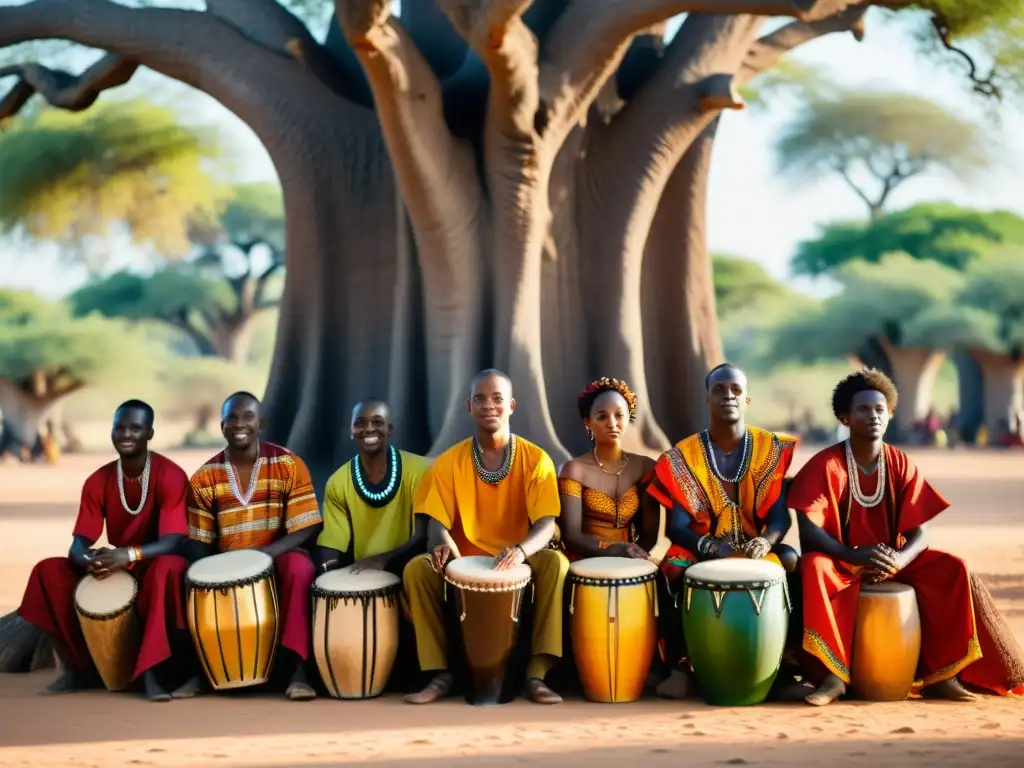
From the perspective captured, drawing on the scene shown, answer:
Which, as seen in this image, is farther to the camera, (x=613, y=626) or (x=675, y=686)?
(x=675, y=686)

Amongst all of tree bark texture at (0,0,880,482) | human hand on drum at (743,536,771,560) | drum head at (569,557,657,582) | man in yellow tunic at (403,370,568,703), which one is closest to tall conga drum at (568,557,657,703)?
drum head at (569,557,657,582)

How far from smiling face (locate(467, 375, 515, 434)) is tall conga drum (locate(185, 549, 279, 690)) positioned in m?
1.24

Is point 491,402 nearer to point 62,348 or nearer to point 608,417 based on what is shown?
point 608,417

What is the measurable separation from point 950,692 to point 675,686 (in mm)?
1291

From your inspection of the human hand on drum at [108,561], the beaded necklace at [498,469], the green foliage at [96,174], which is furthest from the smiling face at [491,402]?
the green foliage at [96,174]

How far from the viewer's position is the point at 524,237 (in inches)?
402

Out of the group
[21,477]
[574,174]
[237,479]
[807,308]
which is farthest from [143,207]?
[807,308]

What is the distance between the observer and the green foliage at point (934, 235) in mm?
42969

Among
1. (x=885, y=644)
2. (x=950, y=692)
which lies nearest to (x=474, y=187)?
(x=885, y=644)

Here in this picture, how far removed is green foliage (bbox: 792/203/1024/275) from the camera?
1692 inches

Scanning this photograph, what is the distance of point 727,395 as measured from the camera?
6.96 metres

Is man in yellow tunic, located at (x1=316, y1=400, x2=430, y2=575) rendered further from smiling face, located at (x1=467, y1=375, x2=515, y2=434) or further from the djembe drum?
the djembe drum

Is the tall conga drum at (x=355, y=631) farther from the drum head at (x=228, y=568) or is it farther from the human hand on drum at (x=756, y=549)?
the human hand on drum at (x=756, y=549)

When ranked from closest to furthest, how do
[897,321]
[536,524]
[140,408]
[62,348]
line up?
[536,524], [140,408], [62,348], [897,321]
